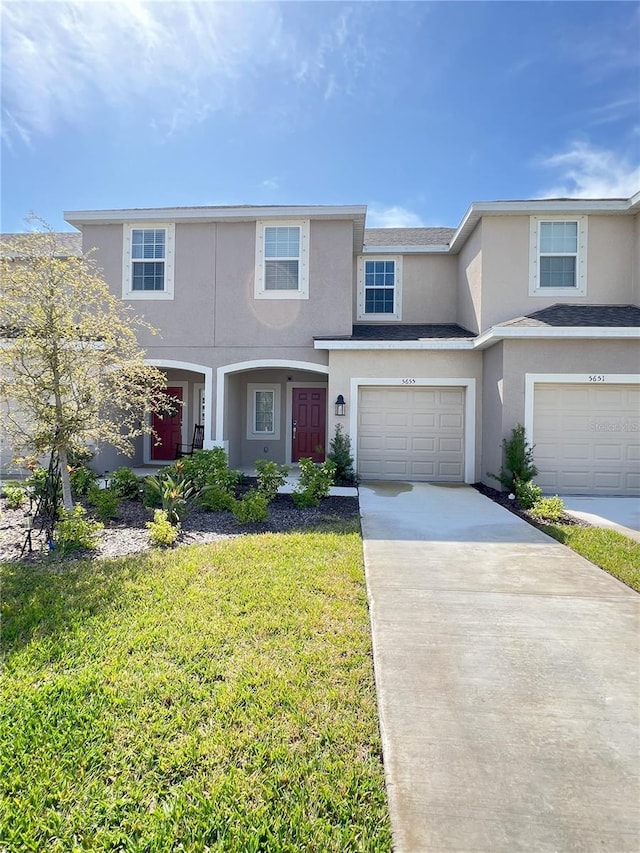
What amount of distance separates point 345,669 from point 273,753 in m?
0.85

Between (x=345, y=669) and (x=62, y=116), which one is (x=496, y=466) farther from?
(x=62, y=116)

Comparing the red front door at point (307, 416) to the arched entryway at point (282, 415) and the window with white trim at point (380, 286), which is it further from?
the window with white trim at point (380, 286)

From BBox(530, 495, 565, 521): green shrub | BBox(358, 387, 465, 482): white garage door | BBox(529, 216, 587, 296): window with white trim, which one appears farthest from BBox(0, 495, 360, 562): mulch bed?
BBox(529, 216, 587, 296): window with white trim

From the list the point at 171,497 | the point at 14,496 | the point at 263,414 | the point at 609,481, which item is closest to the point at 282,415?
the point at 263,414

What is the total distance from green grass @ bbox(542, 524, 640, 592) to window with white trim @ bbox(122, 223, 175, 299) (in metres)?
10.1

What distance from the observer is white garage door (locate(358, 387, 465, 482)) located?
10.7 meters

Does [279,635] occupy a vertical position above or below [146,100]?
below

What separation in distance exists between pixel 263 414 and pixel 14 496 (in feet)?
23.4

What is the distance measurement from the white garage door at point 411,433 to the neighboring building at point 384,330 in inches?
1.3

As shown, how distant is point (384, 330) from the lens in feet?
38.6

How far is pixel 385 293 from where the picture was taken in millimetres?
12922

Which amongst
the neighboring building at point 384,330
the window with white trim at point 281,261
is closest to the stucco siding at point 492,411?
the neighboring building at point 384,330

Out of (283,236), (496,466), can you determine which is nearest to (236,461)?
(283,236)

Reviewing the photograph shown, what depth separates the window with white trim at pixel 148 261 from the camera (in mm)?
10875
